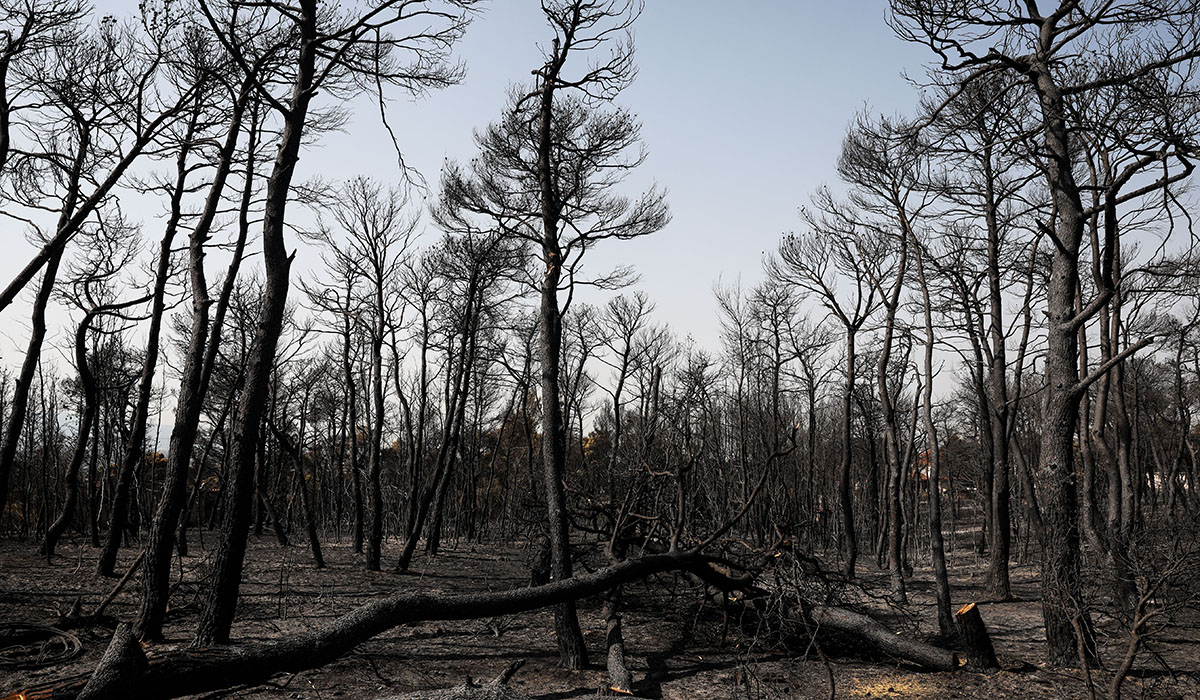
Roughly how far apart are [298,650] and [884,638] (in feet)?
20.3

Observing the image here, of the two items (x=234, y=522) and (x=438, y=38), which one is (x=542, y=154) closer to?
(x=438, y=38)

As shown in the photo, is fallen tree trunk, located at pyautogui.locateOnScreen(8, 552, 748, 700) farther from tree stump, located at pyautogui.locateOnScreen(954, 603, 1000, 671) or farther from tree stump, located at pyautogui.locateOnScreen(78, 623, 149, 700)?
tree stump, located at pyautogui.locateOnScreen(954, 603, 1000, 671)

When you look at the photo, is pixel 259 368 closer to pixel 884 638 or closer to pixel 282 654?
pixel 282 654

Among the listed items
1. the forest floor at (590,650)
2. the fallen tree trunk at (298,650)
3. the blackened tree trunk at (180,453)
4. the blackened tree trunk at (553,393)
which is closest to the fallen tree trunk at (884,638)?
the forest floor at (590,650)

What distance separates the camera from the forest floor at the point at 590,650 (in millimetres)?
6699

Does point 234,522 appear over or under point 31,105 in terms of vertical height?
under

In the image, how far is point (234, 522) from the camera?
6980 millimetres

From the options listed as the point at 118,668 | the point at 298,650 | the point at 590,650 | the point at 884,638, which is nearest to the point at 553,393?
the point at 590,650

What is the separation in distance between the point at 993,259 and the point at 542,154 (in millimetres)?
9524

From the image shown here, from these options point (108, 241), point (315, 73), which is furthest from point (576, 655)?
point (108, 241)

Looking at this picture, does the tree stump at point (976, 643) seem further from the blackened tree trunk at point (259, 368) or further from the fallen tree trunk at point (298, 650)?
the blackened tree trunk at point (259, 368)

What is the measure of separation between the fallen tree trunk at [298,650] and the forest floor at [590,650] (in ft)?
3.35

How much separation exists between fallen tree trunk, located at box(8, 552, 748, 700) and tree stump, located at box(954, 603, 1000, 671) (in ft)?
13.4

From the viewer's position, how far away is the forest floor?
670cm
